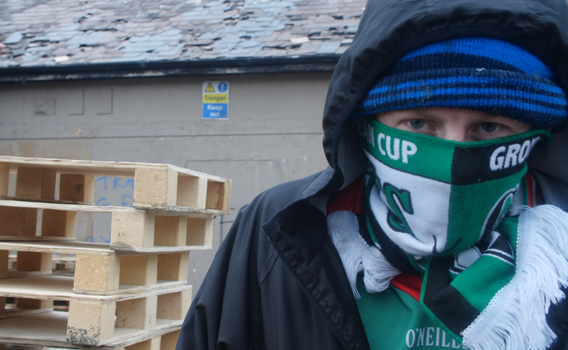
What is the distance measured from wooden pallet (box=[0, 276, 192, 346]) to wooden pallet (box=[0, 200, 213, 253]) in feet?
0.97

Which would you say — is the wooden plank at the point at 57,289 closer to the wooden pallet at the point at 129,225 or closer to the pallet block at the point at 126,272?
the pallet block at the point at 126,272

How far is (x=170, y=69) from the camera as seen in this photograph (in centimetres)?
712

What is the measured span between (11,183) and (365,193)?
7.34 meters

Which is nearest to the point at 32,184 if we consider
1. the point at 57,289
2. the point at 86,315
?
the point at 57,289

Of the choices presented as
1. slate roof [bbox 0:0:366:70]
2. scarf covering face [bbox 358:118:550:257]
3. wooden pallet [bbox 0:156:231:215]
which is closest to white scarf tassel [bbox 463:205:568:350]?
scarf covering face [bbox 358:118:550:257]

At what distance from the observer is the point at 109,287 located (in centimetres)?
265

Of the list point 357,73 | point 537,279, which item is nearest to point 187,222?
point 357,73

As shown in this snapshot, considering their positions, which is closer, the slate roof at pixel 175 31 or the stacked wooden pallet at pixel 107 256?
the stacked wooden pallet at pixel 107 256

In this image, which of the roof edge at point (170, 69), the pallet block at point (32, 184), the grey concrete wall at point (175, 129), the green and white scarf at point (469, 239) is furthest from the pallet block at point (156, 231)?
the roof edge at point (170, 69)

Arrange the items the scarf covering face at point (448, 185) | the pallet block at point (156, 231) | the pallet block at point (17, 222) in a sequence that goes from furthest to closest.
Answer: the pallet block at point (17, 222) < the pallet block at point (156, 231) < the scarf covering face at point (448, 185)

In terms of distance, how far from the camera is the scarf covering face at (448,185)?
54.1 inches

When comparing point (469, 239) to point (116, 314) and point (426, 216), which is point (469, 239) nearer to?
point (426, 216)

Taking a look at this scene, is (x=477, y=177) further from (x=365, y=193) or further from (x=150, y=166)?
(x=150, y=166)

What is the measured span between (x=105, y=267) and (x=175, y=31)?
19.2 ft
